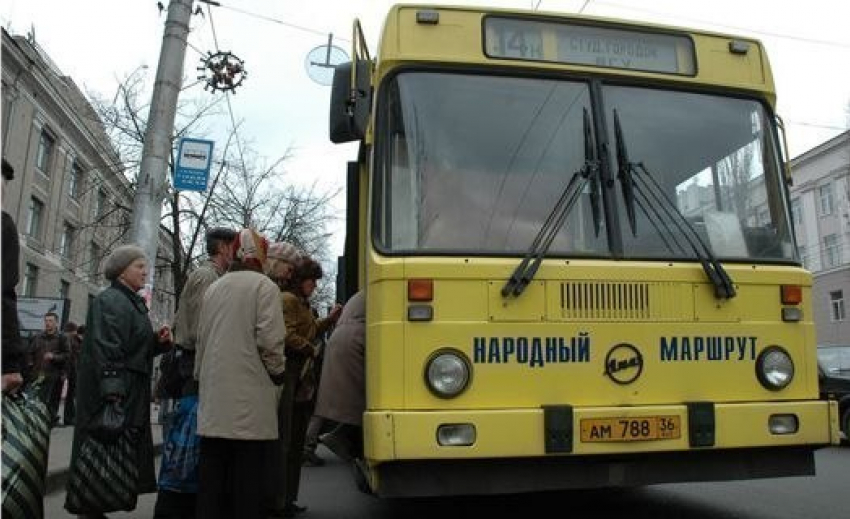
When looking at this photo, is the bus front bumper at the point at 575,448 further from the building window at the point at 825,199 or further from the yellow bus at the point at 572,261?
the building window at the point at 825,199

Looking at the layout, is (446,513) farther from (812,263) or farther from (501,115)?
(812,263)

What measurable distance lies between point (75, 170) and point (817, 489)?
1474 inches

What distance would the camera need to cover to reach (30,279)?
3419 centimetres

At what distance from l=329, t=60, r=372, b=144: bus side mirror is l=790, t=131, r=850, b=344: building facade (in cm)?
4037

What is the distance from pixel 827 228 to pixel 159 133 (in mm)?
41708

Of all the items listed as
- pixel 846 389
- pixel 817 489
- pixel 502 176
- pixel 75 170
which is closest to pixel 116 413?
pixel 502 176

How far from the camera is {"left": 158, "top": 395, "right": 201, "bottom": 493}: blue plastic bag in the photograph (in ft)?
16.7

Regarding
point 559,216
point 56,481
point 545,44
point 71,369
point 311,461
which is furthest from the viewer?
point 71,369

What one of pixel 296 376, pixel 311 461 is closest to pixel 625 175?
pixel 296 376

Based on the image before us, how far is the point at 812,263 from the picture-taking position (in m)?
44.6

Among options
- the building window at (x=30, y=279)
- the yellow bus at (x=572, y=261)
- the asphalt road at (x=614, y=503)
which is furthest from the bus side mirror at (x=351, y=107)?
the building window at (x=30, y=279)

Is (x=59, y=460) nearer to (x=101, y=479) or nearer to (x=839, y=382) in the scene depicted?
(x=101, y=479)

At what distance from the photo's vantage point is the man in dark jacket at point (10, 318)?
3.83 meters

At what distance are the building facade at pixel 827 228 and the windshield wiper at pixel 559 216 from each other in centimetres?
3996
